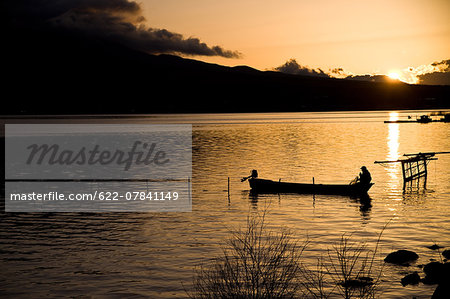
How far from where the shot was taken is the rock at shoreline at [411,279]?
21.2 meters

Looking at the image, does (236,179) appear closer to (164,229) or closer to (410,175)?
(410,175)

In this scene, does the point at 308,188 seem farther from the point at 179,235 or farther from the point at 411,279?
the point at 411,279

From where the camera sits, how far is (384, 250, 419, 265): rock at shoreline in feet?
79.5

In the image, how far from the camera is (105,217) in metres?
37.9

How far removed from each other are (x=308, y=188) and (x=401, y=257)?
22.2 meters

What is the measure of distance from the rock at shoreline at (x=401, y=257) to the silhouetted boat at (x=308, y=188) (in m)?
20.6

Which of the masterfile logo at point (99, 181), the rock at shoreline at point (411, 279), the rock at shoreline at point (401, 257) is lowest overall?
the rock at shoreline at point (411, 279)

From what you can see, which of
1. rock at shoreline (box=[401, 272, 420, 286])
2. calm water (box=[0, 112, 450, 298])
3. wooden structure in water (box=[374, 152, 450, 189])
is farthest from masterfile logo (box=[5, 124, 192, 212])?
wooden structure in water (box=[374, 152, 450, 189])

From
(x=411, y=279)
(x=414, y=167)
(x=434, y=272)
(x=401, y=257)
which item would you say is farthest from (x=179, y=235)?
(x=414, y=167)

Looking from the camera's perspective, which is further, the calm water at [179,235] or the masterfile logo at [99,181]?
the masterfile logo at [99,181]

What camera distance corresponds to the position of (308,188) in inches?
1825

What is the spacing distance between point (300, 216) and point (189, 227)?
8.81m

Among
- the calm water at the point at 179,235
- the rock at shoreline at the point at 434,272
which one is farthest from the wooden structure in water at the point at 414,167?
the rock at shoreline at the point at 434,272

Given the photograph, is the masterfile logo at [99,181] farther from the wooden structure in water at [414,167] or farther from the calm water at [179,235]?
the wooden structure in water at [414,167]
